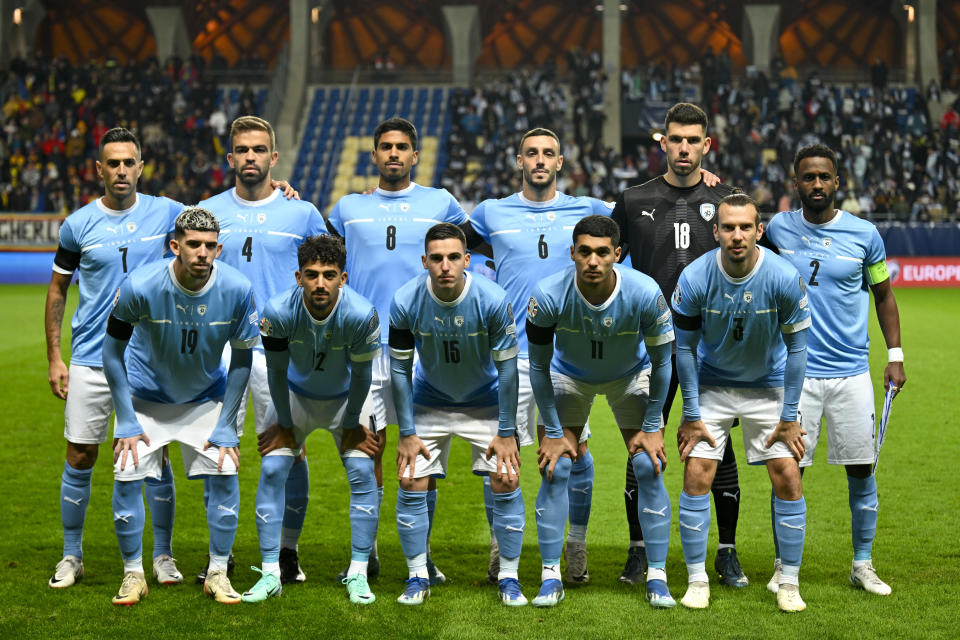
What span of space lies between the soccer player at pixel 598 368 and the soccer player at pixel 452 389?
0.16 meters

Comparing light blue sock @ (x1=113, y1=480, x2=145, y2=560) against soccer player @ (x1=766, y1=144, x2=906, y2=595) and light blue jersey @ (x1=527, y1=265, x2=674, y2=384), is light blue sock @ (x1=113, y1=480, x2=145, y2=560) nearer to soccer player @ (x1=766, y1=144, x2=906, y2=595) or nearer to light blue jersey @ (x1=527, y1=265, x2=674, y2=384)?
light blue jersey @ (x1=527, y1=265, x2=674, y2=384)

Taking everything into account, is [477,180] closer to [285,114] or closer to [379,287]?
[285,114]

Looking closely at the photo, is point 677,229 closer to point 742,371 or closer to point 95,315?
point 742,371

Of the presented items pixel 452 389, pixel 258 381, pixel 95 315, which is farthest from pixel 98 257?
pixel 452 389

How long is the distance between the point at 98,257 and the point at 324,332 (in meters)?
1.36

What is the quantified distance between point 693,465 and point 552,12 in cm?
3523

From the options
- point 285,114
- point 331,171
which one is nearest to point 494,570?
point 331,171

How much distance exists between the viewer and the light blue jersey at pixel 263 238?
595 cm

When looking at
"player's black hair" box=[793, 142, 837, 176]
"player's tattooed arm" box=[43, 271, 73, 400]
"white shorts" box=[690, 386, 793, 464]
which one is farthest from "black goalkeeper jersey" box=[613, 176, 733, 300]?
"player's tattooed arm" box=[43, 271, 73, 400]

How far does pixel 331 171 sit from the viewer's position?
31.2 metres

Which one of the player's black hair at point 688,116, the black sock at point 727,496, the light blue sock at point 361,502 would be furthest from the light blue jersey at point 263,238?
the black sock at point 727,496

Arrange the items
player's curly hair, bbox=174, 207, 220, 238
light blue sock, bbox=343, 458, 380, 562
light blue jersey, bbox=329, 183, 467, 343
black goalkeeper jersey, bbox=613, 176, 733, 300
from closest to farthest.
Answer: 1. player's curly hair, bbox=174, 207, 220, 238
2. light blue sock, bbox=343, 458, 380, 562
3. black goalkeeper jersey, bbox=613, 176, 733, 300
4. light blue jersey, bbox=329, 183, 467, 343

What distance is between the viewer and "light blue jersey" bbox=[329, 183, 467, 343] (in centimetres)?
608

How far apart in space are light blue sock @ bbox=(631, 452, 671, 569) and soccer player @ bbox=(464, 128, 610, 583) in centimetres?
49
